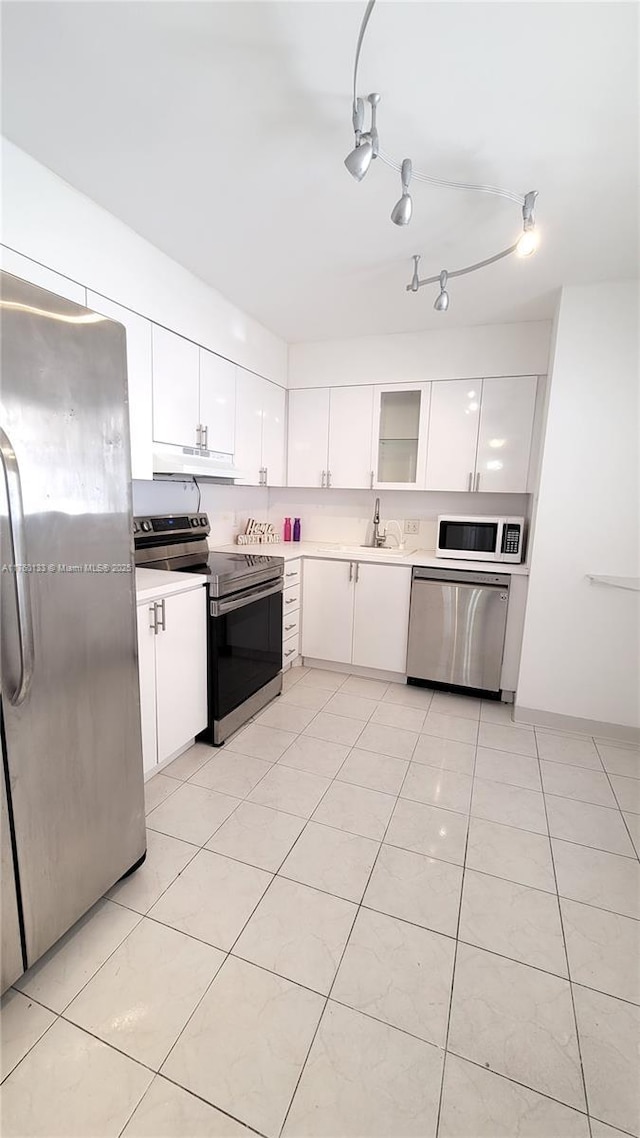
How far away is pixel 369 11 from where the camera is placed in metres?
1.01

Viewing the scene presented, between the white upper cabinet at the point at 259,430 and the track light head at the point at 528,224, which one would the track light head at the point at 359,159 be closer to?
the track light head at the point at 528,224

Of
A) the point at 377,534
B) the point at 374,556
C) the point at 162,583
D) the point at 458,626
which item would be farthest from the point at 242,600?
the point at 377,534

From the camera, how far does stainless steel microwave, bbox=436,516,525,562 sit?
307 centimetres

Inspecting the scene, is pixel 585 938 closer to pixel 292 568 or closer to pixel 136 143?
pixel 292 568

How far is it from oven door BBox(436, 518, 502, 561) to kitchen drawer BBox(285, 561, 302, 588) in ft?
3.40

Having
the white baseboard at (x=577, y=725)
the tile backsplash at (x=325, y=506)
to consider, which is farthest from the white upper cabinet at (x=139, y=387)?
the white baseboard at (x=577, y=725)

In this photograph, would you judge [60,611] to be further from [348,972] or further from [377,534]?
[377,534]

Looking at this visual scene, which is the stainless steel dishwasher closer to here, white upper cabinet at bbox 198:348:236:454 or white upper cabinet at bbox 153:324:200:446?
white upper cabinet at bbox 198:348:236:454

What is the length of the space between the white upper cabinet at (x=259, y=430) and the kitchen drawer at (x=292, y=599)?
2.75 ft

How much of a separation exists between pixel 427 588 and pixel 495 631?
52 centimetres

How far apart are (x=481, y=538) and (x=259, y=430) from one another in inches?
70.4

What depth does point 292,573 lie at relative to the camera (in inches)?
132

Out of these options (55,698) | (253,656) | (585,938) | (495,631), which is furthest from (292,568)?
(585,938)

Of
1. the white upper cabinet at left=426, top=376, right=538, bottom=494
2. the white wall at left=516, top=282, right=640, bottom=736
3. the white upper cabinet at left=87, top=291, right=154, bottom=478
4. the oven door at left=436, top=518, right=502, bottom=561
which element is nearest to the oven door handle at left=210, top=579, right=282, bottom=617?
the white upper cabinet at left=87, top=291, right=154, bottom=478
